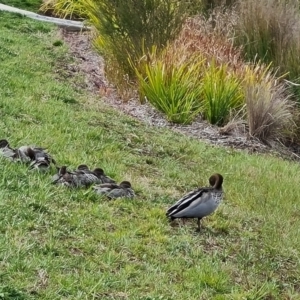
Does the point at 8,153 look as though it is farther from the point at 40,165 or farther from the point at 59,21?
the point at 59,21

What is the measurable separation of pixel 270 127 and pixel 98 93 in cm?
258

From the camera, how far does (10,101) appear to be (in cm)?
818

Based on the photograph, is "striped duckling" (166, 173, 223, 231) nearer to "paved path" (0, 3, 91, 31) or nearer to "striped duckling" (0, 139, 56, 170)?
"striped duckling" (0, 139, 56, 170)

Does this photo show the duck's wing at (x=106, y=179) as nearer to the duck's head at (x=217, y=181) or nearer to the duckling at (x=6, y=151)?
the duckling at (x=6, y=151)

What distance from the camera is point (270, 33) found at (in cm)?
1202

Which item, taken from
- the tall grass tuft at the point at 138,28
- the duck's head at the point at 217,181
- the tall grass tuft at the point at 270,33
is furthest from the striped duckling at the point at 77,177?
the tall grass tuft at the point at 270,33

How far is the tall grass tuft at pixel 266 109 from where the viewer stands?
10.2 m

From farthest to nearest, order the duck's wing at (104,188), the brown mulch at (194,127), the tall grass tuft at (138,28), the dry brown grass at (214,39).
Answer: the tall grass tuft at (138,28) → the dry brown grass at (214,39) → the brown mulch at (194,127) → the duck's wing at (104,188)

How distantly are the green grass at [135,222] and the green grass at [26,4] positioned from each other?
35.0 ft

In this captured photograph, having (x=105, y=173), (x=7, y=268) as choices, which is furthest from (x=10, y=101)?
(x=7, y=268)

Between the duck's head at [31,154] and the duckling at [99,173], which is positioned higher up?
the duck's head at [31,154]

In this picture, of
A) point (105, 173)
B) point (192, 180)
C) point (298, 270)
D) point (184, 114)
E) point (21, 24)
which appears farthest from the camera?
point (21, 24)

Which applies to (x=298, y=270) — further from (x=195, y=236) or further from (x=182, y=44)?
(x=182, y=44)

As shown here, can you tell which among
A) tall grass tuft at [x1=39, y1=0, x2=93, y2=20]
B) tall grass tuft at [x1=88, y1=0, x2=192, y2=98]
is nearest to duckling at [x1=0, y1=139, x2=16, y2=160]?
tall grass tuft at [x1=88, y1=0, x2=192, y2=98]
